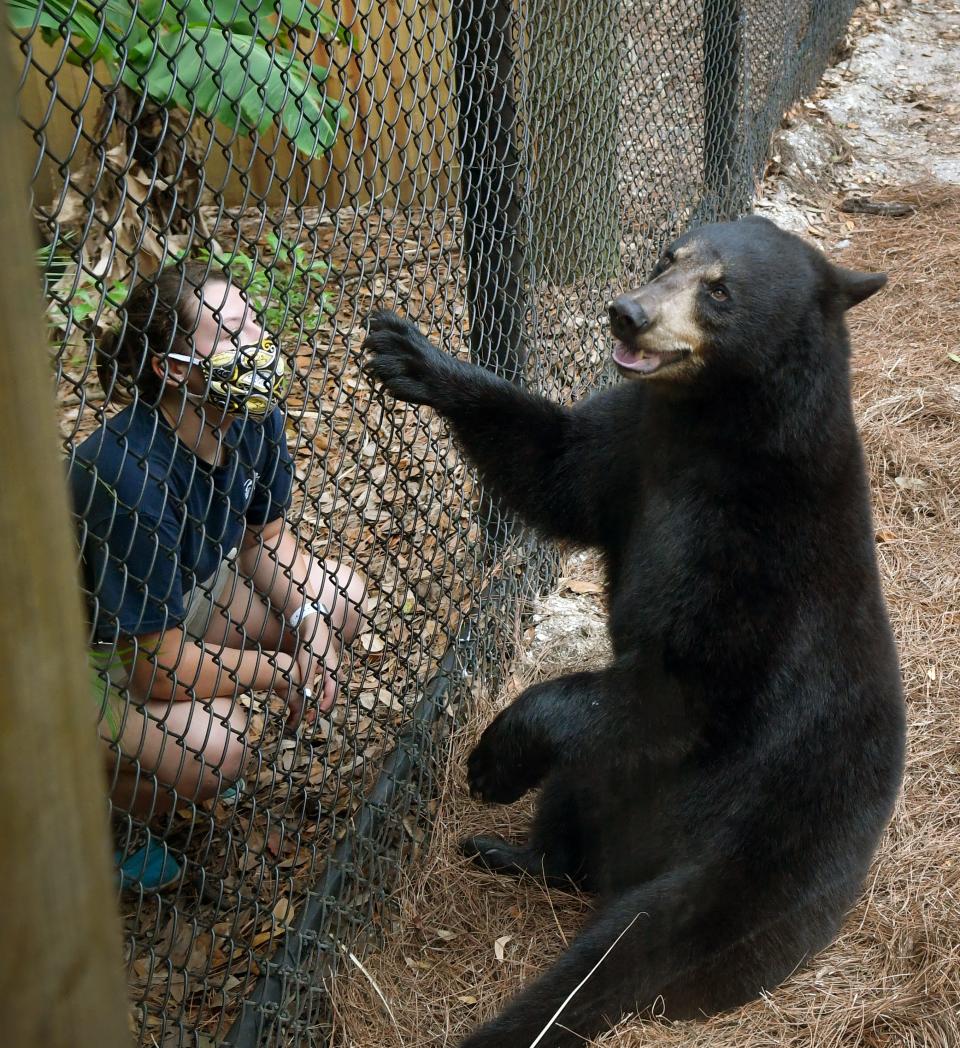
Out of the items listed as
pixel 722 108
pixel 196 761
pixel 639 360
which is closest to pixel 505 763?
pixel 196 761

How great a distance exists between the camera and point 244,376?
291 centimetres

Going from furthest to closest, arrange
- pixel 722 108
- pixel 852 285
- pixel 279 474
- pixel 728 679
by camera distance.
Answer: pixel 722 108, pixel 279 474, pixel 852 285, pixel 728 679

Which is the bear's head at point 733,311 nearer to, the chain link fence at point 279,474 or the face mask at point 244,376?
the chain link fence at point 279,474

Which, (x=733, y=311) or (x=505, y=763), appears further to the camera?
(x=505, y=763)

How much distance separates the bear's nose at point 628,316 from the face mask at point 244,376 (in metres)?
0.93

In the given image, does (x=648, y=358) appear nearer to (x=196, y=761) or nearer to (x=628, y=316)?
(x=628, y=316)

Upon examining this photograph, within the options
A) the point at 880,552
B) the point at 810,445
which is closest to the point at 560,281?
the point at 880,552

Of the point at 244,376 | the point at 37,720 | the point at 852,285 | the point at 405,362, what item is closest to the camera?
the point at 37,720

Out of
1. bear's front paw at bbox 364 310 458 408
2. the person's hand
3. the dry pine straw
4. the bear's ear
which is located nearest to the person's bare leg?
the person's hand

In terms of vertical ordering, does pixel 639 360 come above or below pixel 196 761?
above

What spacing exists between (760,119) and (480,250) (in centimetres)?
551

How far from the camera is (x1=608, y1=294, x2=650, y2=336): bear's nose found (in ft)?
10.2

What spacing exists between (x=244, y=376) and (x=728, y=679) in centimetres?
151

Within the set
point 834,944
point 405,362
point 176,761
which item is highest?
point 405,362
